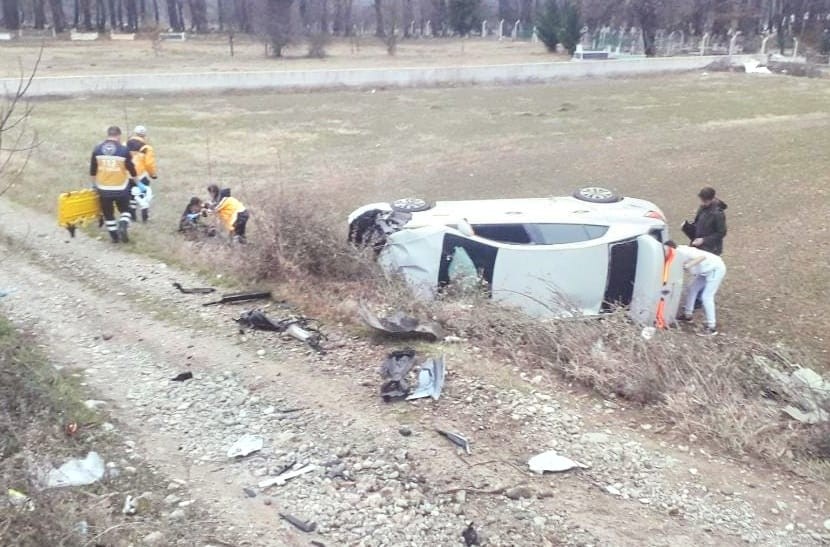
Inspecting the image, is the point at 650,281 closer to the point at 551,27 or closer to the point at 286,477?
the point at 286,477

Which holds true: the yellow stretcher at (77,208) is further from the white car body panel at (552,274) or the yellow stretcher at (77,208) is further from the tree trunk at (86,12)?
the tree trunk at (86,12)

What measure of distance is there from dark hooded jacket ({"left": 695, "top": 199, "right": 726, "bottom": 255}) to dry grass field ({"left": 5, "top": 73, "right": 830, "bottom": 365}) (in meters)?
1.00

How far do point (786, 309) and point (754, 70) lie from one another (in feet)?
97.0

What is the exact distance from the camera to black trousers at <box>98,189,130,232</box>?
35.2 ft

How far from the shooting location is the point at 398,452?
5203 millimetres

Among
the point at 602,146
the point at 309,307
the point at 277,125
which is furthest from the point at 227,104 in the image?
the point at 309,307

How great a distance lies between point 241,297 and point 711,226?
17.9 feet

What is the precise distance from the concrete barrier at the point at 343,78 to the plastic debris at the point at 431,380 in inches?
965

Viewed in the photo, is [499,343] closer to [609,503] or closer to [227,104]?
[609,503]

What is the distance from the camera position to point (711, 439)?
17.7ft

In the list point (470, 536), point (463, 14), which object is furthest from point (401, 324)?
point (463, 14)

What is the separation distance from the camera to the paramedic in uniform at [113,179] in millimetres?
10609

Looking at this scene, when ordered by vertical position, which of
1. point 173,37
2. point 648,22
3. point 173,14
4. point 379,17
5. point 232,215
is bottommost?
point 232,215

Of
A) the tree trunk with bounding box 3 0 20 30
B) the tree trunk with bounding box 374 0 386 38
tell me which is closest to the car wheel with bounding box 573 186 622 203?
the tree trunk with bounding box 374 0 386 38
